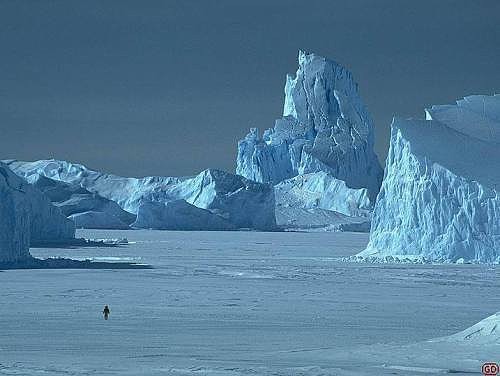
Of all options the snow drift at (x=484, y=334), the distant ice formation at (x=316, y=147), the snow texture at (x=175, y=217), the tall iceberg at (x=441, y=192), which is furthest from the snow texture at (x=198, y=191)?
the snow drift at (x=484, y=334)

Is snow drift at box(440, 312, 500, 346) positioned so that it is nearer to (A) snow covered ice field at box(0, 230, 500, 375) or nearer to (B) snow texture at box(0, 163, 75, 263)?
(A) snow covered ice field at box(0, 230, 500, 375)

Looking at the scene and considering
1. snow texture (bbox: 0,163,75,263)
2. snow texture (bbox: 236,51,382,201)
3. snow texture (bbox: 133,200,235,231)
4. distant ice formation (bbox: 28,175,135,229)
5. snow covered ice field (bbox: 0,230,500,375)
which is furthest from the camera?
snow texture (bbox: 236,51,382,201)

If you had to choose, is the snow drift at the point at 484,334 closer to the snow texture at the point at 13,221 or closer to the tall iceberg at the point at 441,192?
the snow texture at the point at 13,221

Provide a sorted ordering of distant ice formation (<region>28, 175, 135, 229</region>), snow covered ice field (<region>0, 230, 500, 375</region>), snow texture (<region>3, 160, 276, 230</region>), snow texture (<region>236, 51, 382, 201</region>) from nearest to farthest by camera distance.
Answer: snow covered ice field (<region>0, 230, 500, 375</region>) → distant ice formation (<region>28, 175, 135, 229</region>) → snow texture (<region>3, 160, 276, 230</region>) → snow texture (<region>236, 51, 382, 201</region>)

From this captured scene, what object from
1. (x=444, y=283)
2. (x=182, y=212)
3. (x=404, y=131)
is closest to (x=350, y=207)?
(x=182, y=212)

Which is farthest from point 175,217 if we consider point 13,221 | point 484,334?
point 484,334

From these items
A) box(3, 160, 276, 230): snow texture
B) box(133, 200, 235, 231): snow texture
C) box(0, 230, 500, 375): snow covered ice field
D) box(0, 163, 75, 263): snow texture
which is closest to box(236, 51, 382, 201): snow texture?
box(3, 160, 276, 230): snow texture

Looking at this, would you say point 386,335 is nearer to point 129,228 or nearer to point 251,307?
point 251,307
